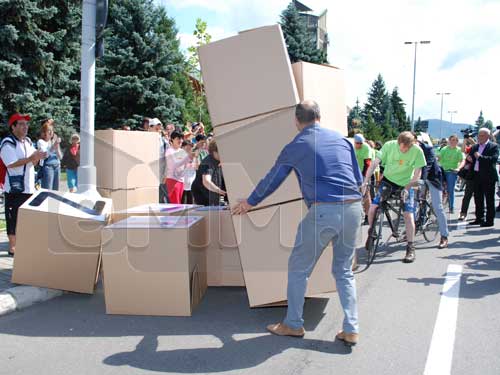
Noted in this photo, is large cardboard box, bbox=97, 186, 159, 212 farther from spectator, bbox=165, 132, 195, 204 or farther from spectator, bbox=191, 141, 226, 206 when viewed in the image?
spectator, bbox=191, 141, 226, 206

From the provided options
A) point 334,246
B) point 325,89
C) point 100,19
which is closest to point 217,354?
point 334,246

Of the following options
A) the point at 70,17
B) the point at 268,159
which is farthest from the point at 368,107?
the point at 268,159

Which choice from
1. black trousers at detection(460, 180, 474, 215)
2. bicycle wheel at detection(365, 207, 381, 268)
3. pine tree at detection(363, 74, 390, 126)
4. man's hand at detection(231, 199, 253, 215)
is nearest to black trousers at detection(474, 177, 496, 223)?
black trousers at detection(460, 180, 474, 215)

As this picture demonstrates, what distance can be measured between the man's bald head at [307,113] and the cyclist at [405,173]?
316 cm

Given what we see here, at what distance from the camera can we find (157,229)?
444 cm

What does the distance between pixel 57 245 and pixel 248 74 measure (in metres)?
2.69

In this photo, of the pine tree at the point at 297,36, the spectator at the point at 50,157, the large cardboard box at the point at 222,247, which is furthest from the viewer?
the pine tree at the point at 297,36

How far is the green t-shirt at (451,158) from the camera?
37.1ft

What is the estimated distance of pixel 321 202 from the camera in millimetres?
3805

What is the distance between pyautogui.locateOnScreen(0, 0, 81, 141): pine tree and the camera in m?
18.0

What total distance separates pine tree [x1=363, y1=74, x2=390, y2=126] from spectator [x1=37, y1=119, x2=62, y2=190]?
78.5 m

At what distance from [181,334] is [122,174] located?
11.5ft

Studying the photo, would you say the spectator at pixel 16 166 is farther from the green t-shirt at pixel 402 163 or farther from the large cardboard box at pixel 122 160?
the green t-shirt at pixel 402 163

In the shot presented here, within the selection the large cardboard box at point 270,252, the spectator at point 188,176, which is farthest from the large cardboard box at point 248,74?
the spectator at point 188,176
